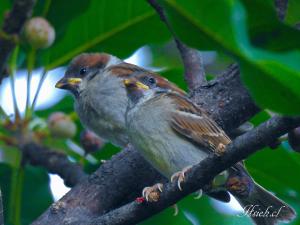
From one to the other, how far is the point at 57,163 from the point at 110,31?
0.73 metres

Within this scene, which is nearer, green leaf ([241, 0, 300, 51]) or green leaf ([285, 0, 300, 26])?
green leaf ([241, 0, 300, 51])

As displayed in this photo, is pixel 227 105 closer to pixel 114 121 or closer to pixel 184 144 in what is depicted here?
pixel 184 144

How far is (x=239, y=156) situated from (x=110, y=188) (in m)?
1.23

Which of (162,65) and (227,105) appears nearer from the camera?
(227,105)

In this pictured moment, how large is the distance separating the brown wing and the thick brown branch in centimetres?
57

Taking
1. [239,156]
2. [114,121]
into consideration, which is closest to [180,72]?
[114,121]

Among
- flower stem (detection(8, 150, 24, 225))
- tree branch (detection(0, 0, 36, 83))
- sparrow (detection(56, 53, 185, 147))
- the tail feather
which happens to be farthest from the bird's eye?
tree branch (detection(0, 0, 36, 83))

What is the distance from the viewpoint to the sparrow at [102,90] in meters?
4.05

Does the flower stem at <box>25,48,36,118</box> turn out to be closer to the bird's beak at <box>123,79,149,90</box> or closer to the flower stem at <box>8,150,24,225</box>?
the flower stem at <box>8,150,24,225</box>

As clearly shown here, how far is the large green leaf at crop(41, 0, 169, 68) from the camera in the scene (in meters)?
3.68

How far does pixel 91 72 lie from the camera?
466 centimetres

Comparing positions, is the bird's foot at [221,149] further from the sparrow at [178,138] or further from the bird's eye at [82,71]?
the bird's eye at [82,71]

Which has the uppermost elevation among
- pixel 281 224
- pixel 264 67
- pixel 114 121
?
pixel 264 67

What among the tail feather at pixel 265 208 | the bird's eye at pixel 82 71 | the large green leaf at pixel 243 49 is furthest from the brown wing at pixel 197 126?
the bird's eye at pixel 82 71
